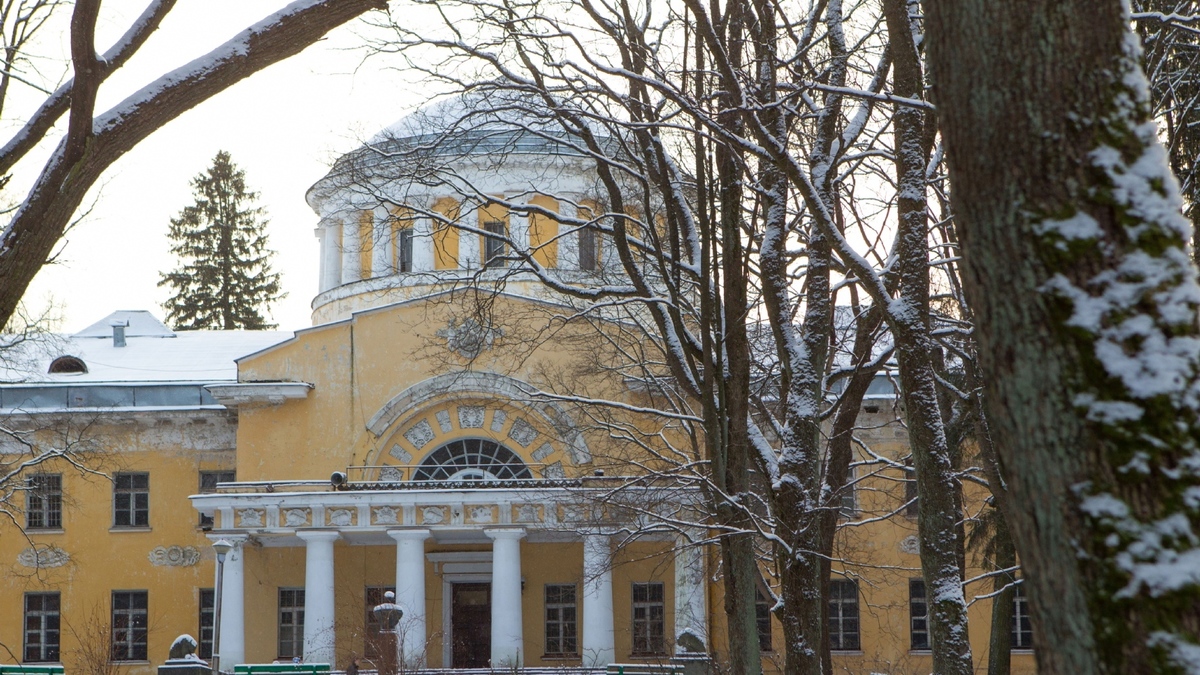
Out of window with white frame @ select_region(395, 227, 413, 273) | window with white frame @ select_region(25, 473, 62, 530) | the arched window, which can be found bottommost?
window with white frame @ select_region(25, 473, 62, 530)

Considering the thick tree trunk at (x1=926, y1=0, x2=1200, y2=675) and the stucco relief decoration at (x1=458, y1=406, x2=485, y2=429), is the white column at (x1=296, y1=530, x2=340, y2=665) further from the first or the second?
the thick tree trunk at (x1=926, y1=0, x2=1200, y2=675)

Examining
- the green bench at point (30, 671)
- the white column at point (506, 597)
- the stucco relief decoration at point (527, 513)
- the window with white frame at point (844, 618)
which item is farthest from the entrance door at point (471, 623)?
the green bench at point (30, 671)

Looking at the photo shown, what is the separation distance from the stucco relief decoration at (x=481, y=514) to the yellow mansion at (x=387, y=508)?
12cm

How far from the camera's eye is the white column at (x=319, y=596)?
28094 millimetres

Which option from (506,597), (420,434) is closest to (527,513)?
(506,597)

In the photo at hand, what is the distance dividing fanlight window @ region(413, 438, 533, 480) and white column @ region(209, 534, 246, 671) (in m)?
4.19

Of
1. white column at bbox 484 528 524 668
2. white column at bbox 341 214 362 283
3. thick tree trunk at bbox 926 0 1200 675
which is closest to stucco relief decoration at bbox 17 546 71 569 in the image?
white column at bbox 341 214 362 283

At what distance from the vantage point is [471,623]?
105ft

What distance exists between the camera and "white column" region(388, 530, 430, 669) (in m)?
27.9

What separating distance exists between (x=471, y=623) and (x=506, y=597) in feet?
13.2

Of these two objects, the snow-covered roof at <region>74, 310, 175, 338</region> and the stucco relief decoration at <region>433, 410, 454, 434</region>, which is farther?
the snow-covered roof at <region>74, 310, 175, 338</region>

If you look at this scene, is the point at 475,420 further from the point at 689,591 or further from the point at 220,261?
the point at 220,261

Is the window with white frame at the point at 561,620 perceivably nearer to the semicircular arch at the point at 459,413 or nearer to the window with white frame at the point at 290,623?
the semicircular arch at the point at 459,413

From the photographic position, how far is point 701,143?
11398mm
